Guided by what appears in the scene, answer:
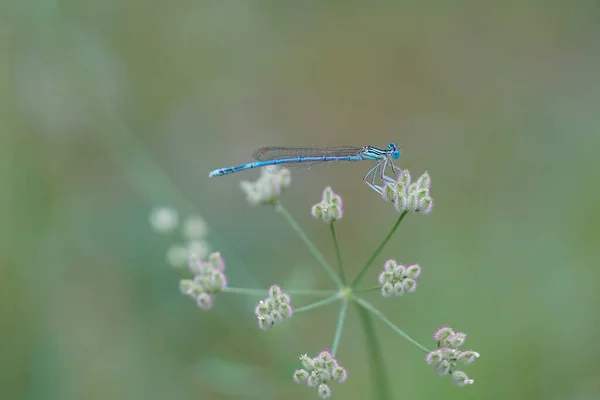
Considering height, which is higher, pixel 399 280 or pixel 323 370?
pixel 399 280

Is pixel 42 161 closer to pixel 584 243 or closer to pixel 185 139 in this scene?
pixel 185 139

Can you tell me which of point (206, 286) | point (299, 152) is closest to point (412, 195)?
point (206, 286)

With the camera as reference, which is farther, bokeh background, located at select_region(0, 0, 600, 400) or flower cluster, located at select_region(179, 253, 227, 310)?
bokeh background, located at select_region(0, 0, 600, 400)

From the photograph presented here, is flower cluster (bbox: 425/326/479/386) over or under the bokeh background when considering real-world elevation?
under

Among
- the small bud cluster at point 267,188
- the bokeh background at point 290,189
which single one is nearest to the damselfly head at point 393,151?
the small bud cluster at point 267,188

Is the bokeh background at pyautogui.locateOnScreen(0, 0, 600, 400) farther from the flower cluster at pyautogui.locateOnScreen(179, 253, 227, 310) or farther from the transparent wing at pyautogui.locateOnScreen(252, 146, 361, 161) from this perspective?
the flower cluster at pyautogui.locateOnScreen(179, 253, 227, 310)

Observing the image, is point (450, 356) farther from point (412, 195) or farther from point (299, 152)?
point (299, 152)

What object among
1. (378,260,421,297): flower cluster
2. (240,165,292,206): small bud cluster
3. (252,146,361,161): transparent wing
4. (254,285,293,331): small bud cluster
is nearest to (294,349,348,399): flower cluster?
(254,285,293,331): small bud cluster
